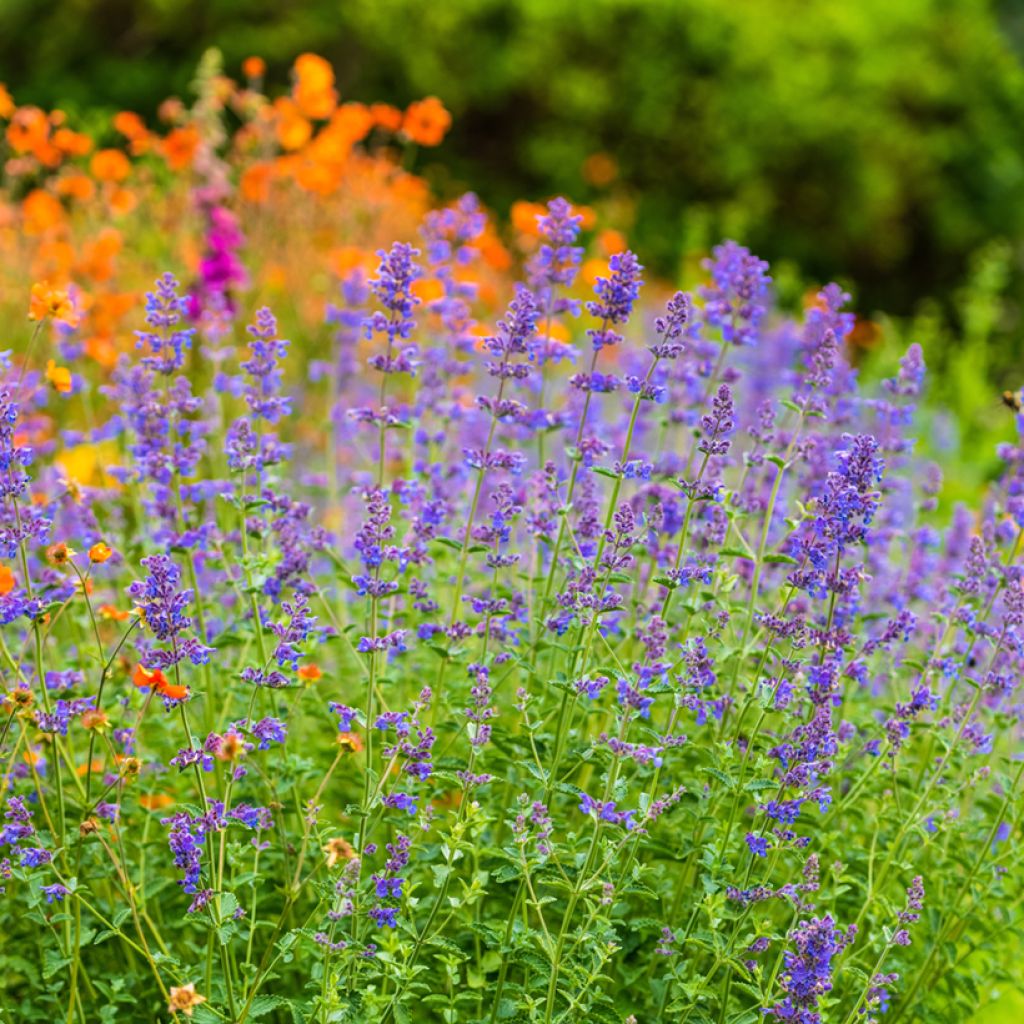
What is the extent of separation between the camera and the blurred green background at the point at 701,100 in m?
13.2

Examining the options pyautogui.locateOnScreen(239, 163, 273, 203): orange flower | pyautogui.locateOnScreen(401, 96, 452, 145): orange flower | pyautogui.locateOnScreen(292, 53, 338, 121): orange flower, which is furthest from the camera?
pyautogui.locateOnScreen(239, 163, 273, 203): orange flower

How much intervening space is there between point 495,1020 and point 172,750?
1.22 meters

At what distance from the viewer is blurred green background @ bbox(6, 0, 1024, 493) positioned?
13234mm

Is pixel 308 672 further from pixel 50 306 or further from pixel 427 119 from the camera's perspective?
pixel 427 119

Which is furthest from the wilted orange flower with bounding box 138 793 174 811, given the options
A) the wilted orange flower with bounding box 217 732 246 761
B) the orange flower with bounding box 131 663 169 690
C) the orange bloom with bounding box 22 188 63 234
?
the orange bloom with bounding box 22 188 63 234

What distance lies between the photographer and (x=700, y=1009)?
2920mm

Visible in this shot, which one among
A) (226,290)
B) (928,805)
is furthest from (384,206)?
(928,805)

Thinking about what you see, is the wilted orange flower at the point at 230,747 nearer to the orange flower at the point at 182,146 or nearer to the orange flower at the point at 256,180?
the orange flower at the point at 182,146

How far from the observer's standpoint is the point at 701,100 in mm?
13516

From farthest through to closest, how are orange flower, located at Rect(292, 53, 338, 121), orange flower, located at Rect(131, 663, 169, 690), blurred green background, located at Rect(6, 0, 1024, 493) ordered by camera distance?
blurred green background, located at Rect(6, 0, 1024, 493) < orange flower, located at Rect(292, 53, 338, 121) < orange flower, located at Rect(131, 663, 169, 690)

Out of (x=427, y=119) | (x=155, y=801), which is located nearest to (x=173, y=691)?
(x=155, y=801)

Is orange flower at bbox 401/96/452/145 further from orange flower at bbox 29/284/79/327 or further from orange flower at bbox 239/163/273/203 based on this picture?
orange flower at bbox 29/284/79/327

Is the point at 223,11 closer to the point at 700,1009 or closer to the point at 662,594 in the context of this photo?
the point at 662,594

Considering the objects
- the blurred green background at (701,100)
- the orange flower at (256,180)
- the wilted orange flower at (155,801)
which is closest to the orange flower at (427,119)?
the orange flower at (256,180)
